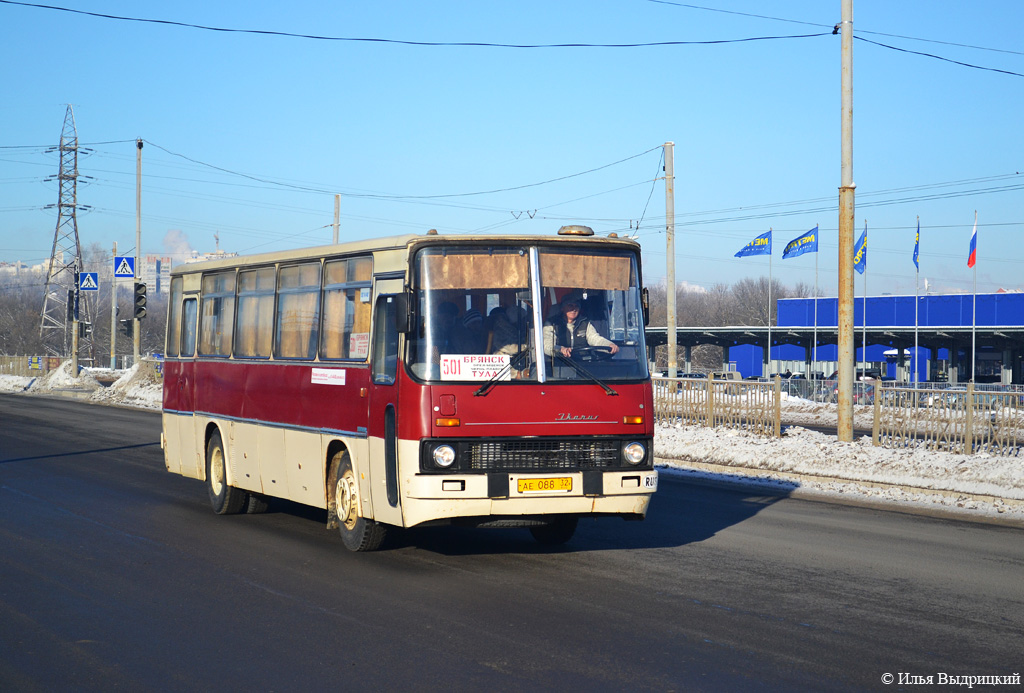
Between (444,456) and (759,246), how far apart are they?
47.0m

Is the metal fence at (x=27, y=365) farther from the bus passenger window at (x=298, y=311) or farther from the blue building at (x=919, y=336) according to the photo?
the bus passenger window at (x=298, y=311)

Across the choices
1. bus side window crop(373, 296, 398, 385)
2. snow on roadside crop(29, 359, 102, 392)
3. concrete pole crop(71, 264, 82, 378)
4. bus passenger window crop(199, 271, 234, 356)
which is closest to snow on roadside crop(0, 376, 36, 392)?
snow on roadside crop(29, 359, 102, 392)

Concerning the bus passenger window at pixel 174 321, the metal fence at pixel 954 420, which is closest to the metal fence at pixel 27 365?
the bus passenger window at pixel 174 321

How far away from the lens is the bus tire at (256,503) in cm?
1332

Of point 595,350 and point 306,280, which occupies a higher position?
point 306,280

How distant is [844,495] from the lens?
1602 cm

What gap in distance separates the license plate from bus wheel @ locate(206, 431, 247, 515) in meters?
5.20

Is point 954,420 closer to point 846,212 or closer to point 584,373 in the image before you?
point 846,212

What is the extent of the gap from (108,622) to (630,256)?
5.46 meters

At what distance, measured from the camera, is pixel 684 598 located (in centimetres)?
828

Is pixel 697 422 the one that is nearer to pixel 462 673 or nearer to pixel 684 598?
pixel 684 598

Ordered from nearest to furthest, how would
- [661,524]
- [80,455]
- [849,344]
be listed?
[661,524] → [849,344] → [80,455]

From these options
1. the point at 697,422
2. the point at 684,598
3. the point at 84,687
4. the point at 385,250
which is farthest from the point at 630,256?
the point at 697,422

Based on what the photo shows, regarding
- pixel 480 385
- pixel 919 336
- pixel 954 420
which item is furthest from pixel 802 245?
pixel 480 385
